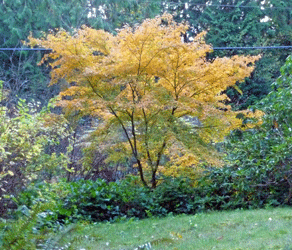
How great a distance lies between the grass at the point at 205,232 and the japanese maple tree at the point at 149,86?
176 centimetres

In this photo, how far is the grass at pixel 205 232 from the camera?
4441 mm

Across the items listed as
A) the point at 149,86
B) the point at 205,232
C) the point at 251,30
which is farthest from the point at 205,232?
Answer: the point at 251,30

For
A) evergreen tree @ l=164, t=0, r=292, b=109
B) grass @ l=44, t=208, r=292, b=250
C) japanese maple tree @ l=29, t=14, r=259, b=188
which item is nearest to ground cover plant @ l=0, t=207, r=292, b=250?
grass @ l=44, t=208, r=292, b=250

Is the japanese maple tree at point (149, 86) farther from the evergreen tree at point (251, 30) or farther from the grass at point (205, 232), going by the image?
the evergreen tree at point (251, 30)

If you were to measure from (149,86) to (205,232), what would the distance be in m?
3.73

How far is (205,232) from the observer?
17.6 ft

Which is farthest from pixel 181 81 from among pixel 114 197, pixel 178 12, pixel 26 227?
pixel 178 12

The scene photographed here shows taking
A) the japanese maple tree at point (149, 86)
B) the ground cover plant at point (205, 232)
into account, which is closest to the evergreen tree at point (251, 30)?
the japanese maple tree at point (149, 86)

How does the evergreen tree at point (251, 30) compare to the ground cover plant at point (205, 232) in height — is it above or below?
above

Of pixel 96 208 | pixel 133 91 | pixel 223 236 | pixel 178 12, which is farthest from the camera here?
pixel 178 12

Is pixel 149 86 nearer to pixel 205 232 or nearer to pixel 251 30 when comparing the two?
pixel 205 232

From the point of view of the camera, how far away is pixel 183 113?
8.75 m

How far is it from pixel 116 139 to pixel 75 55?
6.49 ft

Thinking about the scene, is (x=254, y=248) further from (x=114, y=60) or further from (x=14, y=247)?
(x=114, y=60)
